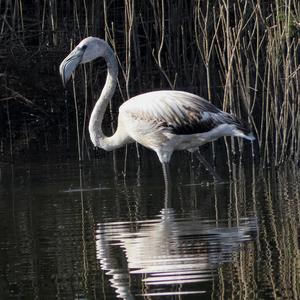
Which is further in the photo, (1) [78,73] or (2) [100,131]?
(1) [78,73]

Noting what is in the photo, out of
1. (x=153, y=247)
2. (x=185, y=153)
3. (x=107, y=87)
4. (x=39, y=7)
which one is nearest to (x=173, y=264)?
(x=153, y=247)

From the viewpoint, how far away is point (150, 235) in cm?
746

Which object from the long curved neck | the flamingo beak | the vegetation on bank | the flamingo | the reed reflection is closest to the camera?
the reed reflection

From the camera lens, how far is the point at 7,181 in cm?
1156

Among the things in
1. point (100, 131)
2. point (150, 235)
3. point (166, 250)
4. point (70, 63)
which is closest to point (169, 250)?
point (166, 250)

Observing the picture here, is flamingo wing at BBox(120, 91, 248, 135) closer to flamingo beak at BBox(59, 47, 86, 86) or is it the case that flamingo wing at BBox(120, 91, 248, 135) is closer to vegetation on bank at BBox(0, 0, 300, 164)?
flamingo beak at BBox(59, 47, 86, 86)

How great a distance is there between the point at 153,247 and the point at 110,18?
9.73 meters

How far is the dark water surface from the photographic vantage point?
574cm

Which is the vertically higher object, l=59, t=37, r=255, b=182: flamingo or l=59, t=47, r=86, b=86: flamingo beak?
l=59, t=47, r=86, b=86: flamingo beak

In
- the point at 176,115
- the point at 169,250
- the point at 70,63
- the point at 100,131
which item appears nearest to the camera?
the point at 169,250

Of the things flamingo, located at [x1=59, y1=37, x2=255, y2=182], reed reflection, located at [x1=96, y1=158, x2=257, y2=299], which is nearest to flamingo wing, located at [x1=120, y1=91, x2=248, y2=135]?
flamingo, located at [x1=59, y1=37, x2=255, y2=182]

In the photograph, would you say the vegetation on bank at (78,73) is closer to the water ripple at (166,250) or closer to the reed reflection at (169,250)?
the reed reflection at (169,250)

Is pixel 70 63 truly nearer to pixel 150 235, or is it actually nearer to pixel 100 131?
pixel 100 131

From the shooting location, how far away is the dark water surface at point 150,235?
226 inches
